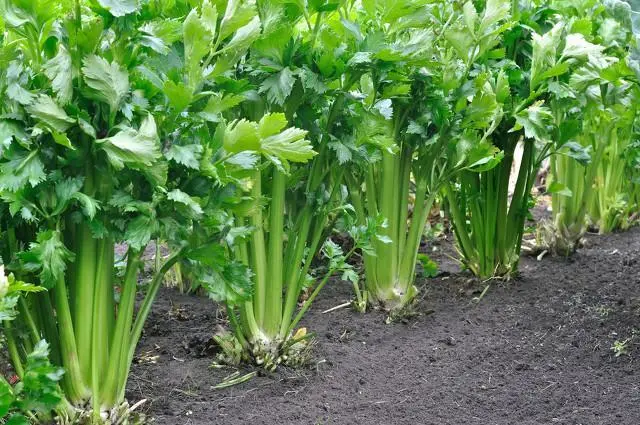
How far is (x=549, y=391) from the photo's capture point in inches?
128

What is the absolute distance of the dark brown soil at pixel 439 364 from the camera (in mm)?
2975

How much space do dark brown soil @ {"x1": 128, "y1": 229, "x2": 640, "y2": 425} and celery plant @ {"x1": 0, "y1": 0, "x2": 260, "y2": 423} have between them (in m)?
0.43

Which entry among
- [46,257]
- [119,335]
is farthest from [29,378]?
[119,335]

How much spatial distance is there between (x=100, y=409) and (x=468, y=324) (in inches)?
78.1

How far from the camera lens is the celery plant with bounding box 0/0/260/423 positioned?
2.24 metres

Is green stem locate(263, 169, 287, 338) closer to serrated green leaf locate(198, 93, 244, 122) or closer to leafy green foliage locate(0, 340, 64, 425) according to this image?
serrated green leaf locate(198, 93, 244, 122)

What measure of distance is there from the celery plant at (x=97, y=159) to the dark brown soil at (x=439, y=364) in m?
0.43

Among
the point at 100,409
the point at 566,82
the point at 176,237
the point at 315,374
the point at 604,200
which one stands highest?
the point at 176,237

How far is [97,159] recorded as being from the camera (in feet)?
7.87

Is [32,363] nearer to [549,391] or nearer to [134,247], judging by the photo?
[134,247]

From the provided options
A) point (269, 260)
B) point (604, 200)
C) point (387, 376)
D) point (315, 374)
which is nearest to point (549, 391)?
point (387, 376)

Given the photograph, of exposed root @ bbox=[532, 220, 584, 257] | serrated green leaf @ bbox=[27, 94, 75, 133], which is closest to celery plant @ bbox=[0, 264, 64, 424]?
serrated green leaf @ bbox=[27, 94, 75, 133]

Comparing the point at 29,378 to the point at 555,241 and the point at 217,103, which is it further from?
the point at 555,241

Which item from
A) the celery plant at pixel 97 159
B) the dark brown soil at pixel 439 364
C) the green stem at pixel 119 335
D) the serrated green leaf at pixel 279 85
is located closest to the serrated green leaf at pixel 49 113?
the celery plant at pixel 97 159
